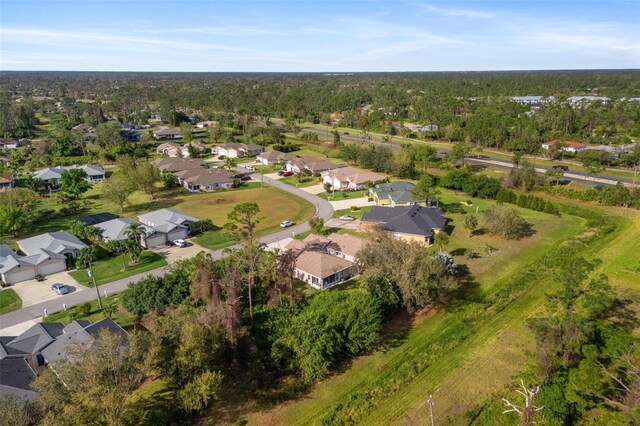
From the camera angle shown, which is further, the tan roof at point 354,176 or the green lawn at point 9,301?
the tan roof at point 354,176

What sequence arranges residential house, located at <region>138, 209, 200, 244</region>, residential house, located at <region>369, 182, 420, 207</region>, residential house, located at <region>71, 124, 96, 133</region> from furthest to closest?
residential house, located at <region>71, 124, 96, 133</region>, residential house, located at <region>369, 182, 420, 207</region>, residential house, located at <region>138, 209, 200, 244</region>

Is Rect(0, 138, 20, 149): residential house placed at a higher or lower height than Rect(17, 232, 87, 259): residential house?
lower

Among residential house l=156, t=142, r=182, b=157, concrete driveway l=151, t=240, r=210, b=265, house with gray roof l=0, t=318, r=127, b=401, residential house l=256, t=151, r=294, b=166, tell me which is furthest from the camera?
residential house l=156, t=142, r=182, b=157

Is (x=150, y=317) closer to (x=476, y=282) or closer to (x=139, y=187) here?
(x=476, y=282)

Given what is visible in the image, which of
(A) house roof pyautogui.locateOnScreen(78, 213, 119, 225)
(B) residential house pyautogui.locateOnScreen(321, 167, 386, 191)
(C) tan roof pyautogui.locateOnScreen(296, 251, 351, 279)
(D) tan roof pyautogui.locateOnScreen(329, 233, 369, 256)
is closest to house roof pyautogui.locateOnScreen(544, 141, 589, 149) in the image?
(B) residential house pyautogui.locateOnScreen(321, 167, 386, 191)

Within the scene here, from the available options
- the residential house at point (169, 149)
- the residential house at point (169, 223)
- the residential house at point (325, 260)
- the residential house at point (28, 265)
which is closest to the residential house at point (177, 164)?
the residential house at point (169, 149)

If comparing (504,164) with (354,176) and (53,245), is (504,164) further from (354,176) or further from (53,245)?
(53,245)

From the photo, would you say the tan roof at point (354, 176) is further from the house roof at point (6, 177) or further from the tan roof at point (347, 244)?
the house roof at point (6, 177)

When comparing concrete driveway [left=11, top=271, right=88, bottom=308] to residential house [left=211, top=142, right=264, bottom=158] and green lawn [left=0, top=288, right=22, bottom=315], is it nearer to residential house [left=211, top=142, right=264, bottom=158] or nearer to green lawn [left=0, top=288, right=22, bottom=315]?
green lawn [left=0, top=288, right=22, bottom=315]
